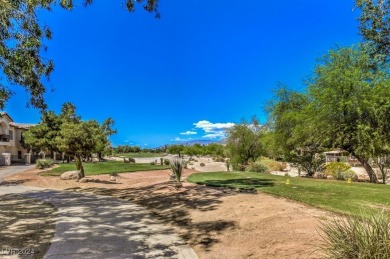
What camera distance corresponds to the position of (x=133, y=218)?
28.4 ft

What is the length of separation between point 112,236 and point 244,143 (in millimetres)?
28762

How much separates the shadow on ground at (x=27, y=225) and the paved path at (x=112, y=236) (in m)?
0.23

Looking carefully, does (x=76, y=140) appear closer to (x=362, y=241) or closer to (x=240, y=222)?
(x=240, y=222)

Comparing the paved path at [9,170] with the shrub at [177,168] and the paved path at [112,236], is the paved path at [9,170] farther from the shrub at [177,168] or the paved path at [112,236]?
the paved path at [112,236]

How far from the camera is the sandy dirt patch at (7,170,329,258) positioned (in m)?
5.40

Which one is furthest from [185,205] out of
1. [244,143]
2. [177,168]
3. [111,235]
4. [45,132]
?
[45,132]

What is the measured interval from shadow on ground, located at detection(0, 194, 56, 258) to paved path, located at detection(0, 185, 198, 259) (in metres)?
0.23

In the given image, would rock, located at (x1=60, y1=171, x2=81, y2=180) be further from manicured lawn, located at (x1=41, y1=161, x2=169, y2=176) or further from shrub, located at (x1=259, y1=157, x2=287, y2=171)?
shrub, located at (x1=259, y1=157, x2=287, y2=171)

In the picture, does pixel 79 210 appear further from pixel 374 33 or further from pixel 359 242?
pixel 374 33

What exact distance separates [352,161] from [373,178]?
24617 mm

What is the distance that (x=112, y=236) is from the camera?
6.71m

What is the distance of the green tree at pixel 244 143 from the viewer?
112ft

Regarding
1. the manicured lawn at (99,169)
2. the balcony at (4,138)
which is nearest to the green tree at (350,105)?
the manicured lawn at (99,169)

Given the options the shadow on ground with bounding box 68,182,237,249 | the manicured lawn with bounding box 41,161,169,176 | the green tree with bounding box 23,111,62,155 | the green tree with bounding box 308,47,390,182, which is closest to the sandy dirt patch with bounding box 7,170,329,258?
the shadow on ground with bounding box 68,182,237,249
